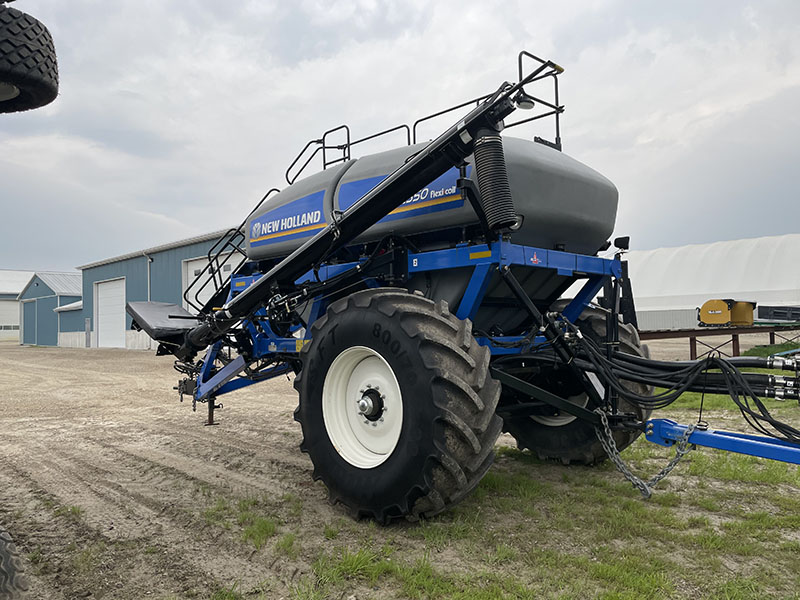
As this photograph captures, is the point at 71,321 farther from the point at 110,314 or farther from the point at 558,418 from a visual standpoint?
the point at 558,418

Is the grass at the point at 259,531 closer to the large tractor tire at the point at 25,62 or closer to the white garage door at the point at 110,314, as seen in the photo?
the large tractor tire at the point at 25,62

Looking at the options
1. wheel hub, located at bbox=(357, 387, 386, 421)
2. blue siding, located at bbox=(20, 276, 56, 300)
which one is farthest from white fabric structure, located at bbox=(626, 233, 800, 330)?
blue siding, located at bbox=(20, 276, 56, 300)

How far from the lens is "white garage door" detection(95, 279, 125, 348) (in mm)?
31516

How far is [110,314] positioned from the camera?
32.6 metres

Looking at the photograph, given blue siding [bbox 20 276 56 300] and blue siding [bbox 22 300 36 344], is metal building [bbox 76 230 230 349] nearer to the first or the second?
blue siding [bbox 20 276 56 300]

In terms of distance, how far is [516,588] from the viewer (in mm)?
3014

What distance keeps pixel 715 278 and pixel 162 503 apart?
31522 mm

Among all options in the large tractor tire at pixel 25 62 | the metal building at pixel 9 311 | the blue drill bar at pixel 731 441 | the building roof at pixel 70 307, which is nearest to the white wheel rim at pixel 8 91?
the large tractor tire at pixel 25 62

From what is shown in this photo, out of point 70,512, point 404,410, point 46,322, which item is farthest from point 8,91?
point 46,322

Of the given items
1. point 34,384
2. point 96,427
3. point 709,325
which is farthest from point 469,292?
point 34,384

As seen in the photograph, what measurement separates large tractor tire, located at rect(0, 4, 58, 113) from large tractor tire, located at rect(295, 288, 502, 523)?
83.9 inches

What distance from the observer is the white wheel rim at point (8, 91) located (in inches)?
102

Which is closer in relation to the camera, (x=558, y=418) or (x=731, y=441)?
(x=731, y=441)

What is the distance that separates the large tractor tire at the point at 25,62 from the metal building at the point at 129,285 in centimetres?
2204
